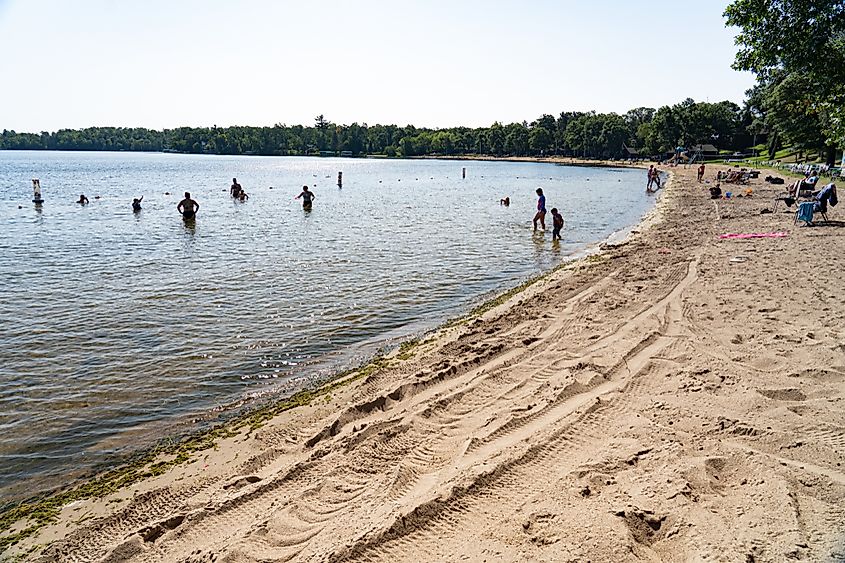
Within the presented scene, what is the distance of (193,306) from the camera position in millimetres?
13445

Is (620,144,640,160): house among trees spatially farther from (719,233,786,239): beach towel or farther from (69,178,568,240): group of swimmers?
(719,233,786,239): beach towel

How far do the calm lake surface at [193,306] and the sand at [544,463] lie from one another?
70.8 inches

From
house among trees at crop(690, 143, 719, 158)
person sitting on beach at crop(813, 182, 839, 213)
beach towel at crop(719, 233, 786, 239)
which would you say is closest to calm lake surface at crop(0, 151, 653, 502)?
beach towel at crop(719, 233, 786, 239)

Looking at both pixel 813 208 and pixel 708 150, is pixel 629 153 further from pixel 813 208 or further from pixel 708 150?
pixel 813 208

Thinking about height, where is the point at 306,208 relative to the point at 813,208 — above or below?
below

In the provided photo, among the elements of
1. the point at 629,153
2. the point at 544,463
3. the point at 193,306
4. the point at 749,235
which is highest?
the point at 629,153

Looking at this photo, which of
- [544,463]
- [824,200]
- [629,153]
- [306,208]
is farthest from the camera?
[629,153]

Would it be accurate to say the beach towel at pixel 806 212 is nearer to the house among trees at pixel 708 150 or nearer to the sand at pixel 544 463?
the sand at pixel 544 463

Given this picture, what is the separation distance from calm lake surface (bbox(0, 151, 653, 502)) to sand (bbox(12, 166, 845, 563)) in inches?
70.8

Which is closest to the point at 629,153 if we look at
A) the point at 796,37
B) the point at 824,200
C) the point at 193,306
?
the point at 824,200

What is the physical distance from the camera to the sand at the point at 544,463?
14.1ft

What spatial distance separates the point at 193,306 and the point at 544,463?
10738 mm

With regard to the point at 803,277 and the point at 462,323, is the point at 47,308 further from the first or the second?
the point at 803,277

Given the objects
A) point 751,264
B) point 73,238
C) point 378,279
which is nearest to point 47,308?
point 378,279
